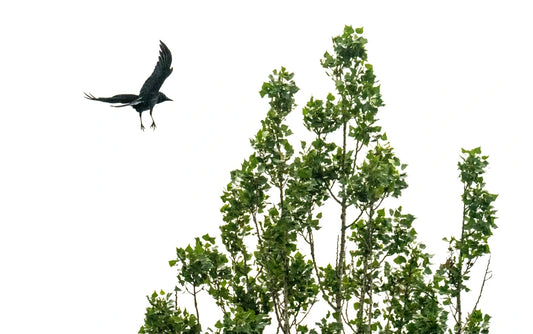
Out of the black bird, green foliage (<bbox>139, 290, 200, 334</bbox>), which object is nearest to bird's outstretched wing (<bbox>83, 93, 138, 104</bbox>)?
the black bird

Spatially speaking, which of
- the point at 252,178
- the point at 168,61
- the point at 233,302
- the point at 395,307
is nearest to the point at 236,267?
the point at 233,302

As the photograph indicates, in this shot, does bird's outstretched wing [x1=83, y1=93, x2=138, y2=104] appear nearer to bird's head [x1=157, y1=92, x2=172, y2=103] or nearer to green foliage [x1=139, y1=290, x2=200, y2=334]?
bird's head [x1=157, y1=92, x2=172, y2=103]

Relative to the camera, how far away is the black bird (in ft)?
64.0

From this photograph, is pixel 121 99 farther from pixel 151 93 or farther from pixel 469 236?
pixel 469 236

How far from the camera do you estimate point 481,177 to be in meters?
18.9

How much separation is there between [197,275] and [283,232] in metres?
2.33

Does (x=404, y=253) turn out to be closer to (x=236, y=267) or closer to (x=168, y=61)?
(x=236, y=267)

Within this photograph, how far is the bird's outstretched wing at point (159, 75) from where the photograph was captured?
19.5 m

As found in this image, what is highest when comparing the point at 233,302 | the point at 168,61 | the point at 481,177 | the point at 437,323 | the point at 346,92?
the point at 168,61

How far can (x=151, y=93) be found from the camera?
20438 mm

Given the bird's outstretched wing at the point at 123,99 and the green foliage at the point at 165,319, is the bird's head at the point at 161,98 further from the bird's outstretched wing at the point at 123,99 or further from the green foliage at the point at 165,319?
the green foliage at the point at 165,319

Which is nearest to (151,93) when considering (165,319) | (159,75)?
(159,75)

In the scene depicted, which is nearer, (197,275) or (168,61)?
(197,275)

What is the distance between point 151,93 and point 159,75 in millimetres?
672
